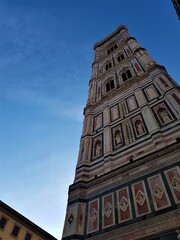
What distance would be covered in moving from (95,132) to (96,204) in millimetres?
3529

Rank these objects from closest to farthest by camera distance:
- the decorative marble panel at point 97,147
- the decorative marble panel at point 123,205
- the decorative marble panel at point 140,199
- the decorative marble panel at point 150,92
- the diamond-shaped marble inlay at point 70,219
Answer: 1. the decorative marble panel at point 140,199
2. the decorative marble panel at point 123,205
3. the diamond-shaped marble inlay at point 70,219
4. the decorative marble panel at point 97,147
5. the decorative marble panel at point 150,92

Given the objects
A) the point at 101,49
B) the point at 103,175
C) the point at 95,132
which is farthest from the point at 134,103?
the point at 101,49

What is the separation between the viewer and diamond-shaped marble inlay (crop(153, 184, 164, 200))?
377 cm

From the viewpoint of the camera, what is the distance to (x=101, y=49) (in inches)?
774

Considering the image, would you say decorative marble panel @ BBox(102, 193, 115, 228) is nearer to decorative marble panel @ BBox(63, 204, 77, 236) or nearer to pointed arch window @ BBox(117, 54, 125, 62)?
decorative marble panel @ BBox(63, 204, 77, 236)

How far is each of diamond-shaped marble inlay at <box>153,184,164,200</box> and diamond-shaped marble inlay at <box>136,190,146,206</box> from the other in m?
0.24

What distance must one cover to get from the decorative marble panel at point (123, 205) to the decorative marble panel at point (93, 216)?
570 millimetres

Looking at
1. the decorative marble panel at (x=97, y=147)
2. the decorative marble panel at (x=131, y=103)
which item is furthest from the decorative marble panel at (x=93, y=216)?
the decorative marble panel at (x=131, y=103)

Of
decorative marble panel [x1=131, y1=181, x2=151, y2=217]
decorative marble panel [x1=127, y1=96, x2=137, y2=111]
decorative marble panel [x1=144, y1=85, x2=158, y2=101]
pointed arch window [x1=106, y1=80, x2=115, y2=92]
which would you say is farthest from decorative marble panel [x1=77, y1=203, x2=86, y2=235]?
pointed arch window [x1=106, y1=80, x2=115, y2=92]

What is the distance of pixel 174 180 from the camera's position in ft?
12.7

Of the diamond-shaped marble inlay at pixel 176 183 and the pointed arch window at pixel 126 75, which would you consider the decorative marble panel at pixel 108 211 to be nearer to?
the diamond-shaped marble inlay at pixel 176 183

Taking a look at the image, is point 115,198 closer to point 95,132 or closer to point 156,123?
point 156,123

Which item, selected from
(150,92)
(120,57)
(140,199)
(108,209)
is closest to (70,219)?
(108,209)

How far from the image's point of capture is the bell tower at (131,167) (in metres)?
3.65
